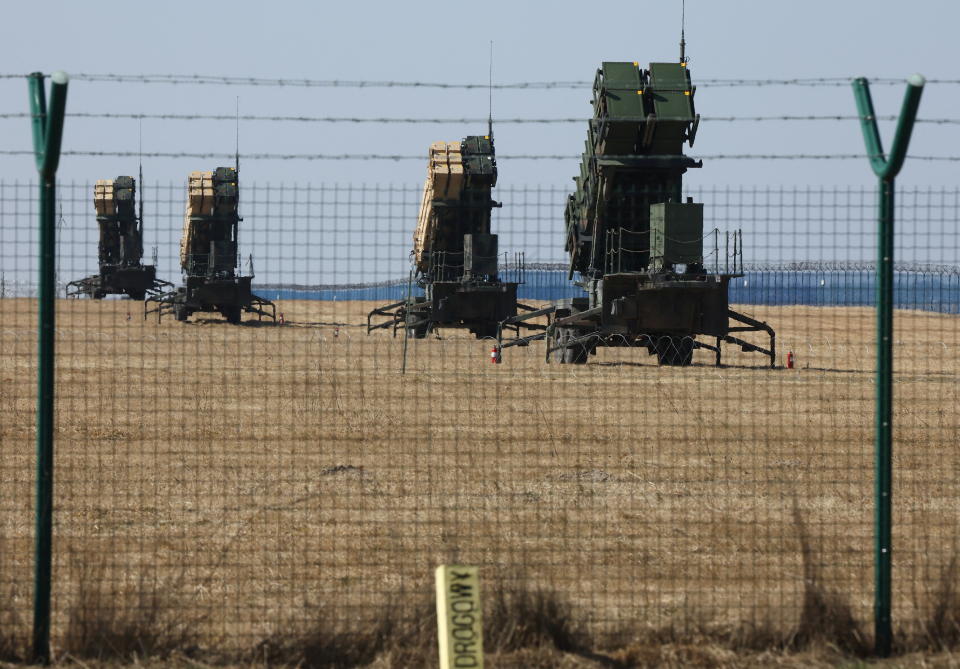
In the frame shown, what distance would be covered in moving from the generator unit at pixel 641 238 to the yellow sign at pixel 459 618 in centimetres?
1757

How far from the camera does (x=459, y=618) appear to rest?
5699 mm

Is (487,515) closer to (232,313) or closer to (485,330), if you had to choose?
(485,330)

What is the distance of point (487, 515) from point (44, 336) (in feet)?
12.9

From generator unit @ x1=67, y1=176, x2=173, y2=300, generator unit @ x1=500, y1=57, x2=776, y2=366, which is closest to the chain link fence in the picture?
generator unit @ x1=500, y1=57, x2=776, y2=366

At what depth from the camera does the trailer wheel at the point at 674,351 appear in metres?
25.5

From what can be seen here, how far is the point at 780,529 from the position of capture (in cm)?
895

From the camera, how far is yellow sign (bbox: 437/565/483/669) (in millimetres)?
5645

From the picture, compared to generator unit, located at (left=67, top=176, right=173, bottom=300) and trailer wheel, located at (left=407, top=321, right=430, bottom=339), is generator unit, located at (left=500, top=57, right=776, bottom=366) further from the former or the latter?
generator unit, located at (left=67, top=176, right=173, bottom=300)

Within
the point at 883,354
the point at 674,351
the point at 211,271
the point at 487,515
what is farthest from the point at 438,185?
the point at 883,354

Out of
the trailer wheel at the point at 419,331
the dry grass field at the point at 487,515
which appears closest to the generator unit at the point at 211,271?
the trailer wheel at the point at 419,331

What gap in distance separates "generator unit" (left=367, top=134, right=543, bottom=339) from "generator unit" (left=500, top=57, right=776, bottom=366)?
7945mm

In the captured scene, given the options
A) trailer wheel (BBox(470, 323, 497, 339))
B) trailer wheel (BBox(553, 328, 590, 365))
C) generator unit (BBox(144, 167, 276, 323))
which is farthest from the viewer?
generator unit (BBox(144, 167, 276, 323))

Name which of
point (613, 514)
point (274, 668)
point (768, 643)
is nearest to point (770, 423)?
point (613, 514)

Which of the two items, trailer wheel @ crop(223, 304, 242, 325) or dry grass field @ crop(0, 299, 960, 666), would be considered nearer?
dry grass field @ crop(0, 299, 960, 666)
